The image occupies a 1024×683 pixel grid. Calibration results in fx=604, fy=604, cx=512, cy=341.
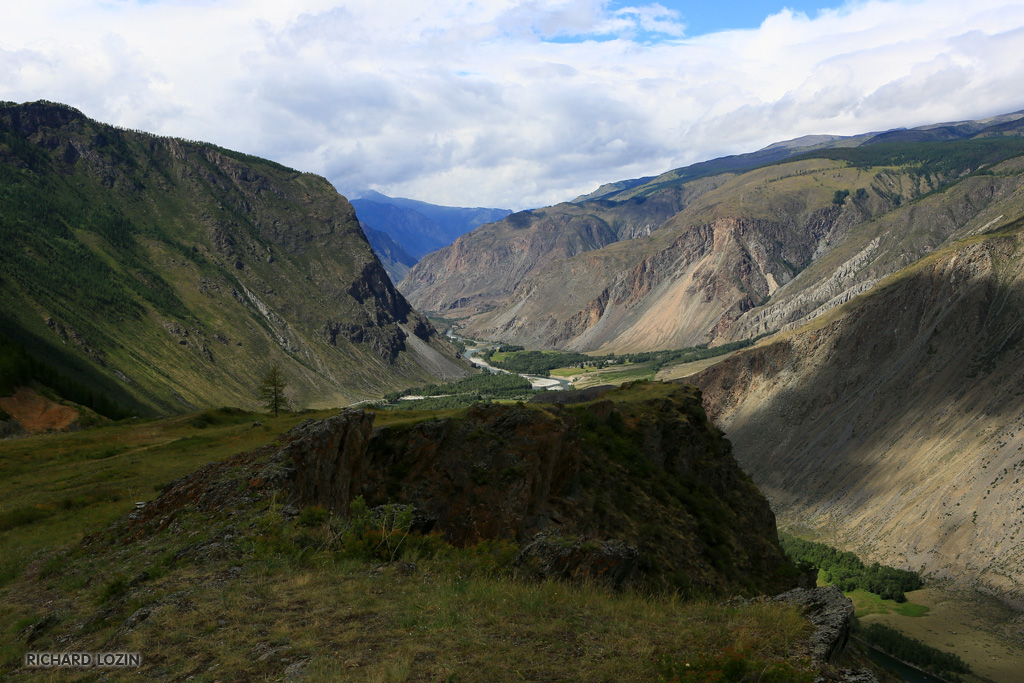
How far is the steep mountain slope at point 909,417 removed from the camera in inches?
3145

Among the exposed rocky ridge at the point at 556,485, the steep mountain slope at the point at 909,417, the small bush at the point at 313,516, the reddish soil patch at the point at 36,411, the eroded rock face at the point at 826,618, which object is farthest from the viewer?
the steep mountain slope at the point at 909,417

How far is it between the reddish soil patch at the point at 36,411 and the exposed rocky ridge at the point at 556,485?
2311 inches

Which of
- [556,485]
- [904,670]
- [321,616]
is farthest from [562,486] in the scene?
[904,670]

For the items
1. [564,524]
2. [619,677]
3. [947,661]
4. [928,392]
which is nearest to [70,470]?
[564,524]

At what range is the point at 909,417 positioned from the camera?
104375 mm

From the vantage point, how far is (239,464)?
2050 cm

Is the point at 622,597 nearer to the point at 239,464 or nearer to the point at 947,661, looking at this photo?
the point at 239,464

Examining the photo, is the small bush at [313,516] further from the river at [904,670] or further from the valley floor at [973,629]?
the valley floor at [973,629]

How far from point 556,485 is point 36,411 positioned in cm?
6899

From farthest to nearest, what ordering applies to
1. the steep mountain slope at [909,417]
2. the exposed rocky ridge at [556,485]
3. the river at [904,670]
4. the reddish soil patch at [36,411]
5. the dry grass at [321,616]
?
the steep mountain slope at [909,417] → the reddish soil patch at [36,411] → the river at [904,670] → the exposed rocky ridge at [556,485] → the dry grass at [321,616]

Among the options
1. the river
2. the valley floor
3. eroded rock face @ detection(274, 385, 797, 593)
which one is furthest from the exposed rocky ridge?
the valley floor

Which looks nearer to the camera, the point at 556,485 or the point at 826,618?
the point at 826,618

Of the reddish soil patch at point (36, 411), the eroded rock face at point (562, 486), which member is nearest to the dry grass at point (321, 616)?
the eroded rock face at point (562, 486)

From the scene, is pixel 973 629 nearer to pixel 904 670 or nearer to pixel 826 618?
pixel 904 670
